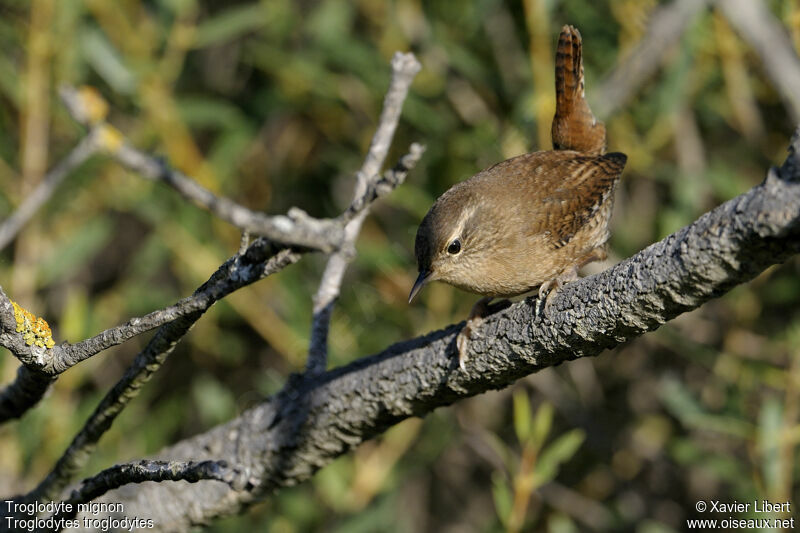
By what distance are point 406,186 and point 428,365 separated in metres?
2.23

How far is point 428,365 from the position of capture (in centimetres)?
220

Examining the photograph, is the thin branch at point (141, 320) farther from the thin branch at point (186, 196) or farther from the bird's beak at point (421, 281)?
the bird's beak at point (421, 281)

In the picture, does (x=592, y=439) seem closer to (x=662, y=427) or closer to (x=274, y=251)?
(x=662, y=427)

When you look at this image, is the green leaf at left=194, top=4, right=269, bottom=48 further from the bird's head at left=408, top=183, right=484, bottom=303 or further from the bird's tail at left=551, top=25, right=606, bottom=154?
the bird's head at left=408, top=183, right=484, bottom=303

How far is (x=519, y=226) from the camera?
296 cm

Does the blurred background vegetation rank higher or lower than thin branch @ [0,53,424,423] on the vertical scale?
higher

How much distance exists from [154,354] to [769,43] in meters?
2.76

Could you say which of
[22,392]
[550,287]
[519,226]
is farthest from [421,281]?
[22,392]

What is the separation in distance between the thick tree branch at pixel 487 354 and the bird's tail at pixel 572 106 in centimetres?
144

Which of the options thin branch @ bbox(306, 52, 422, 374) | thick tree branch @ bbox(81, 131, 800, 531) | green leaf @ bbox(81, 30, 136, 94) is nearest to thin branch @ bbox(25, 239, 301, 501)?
thick tree branch @ bbox(81, 131, 800, 531)

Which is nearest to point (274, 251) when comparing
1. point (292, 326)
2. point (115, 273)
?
point (292, 326)

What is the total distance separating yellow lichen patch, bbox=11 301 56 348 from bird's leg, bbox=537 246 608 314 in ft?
3.62

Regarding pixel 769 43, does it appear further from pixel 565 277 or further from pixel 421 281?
pixel 421 281

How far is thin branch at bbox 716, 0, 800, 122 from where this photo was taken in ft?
11.5
